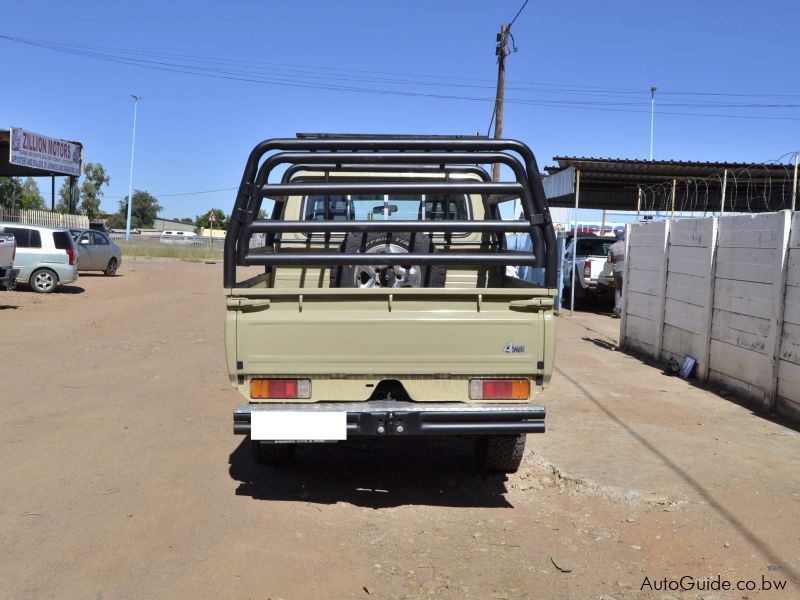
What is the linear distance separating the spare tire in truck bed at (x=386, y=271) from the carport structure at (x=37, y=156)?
2558 cm

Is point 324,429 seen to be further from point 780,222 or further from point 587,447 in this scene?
point 780,222

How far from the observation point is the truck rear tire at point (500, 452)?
5207mm

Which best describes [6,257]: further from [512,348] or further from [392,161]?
[512,348]

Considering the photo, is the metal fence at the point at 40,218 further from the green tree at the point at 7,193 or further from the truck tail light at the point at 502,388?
the truck tail light at the point at 502,388

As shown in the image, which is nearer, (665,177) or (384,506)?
(384,506)

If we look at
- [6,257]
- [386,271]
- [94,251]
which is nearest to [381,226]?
[386,271]

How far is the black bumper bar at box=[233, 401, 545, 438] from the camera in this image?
175 inches

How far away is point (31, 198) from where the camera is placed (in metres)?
65.9

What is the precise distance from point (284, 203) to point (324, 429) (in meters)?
2.62

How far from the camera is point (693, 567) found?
3.95 metres

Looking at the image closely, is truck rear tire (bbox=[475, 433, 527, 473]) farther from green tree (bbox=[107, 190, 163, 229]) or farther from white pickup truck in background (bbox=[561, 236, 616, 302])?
green tree (bbox=[107, 190, 163, 229])

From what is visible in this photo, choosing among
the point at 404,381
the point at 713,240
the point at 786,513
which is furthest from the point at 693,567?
the point at 713,240

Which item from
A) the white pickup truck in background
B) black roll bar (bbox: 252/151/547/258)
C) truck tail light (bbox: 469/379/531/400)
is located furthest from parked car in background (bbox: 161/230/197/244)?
truck tail light (bbox: 469/379/531/400)

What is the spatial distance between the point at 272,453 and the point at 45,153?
1142 inches
